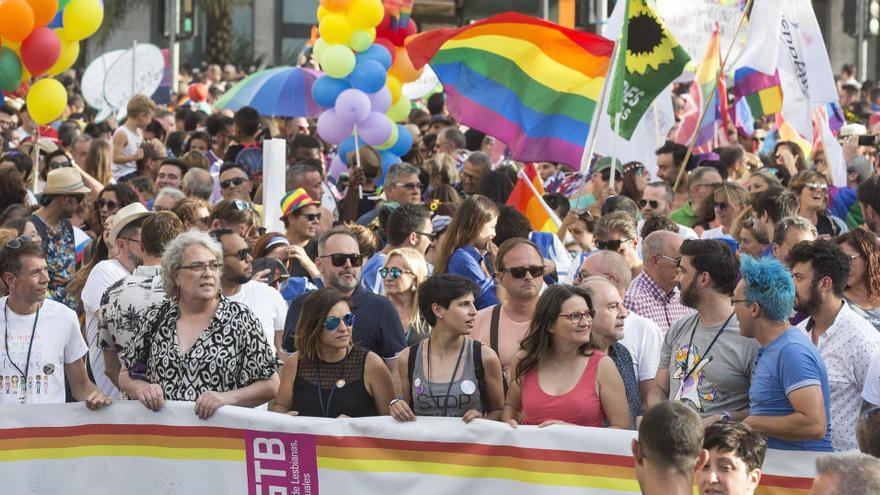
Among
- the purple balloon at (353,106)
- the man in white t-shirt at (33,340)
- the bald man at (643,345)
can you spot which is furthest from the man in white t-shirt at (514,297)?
the purple balloon at (353,106)

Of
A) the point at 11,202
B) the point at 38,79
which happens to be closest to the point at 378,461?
the point at 11,202

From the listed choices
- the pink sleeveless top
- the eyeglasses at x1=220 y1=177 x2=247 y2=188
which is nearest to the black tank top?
the pink sleeveless top

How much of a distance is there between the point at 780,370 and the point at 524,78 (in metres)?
5.79

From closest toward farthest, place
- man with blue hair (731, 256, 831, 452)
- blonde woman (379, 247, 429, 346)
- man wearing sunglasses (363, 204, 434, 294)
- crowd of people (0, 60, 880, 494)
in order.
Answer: man with blue hair (731, 256, 831, 452)
crowd of people (0, 60, 880, 494)
blonde woman (379, 247, 429, 346)
man wearing sunglasses (363, 204, 434, 294)

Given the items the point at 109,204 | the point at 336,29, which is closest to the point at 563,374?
the point at 109,204

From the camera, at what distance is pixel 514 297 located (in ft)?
23.1

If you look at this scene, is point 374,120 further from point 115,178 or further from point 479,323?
point 479,323

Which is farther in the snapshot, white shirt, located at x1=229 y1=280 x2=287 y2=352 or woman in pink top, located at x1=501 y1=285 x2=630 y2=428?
white shirt, located at x1=229 y1=280 x2=287 y2=352

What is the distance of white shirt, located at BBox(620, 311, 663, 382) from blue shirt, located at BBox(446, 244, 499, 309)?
4.37 feet

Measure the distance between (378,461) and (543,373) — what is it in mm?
778

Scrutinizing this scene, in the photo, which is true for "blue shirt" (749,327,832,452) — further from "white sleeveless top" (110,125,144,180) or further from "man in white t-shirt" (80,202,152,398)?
"white sleeveless top" (110,125,144,180)

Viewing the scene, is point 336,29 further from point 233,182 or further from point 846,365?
point 846,365

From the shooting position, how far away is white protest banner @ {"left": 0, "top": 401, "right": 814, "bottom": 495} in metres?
5.84

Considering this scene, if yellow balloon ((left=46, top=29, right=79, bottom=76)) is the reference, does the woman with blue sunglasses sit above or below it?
above
